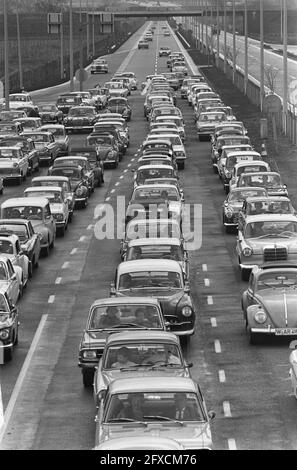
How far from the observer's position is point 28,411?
80.2ft

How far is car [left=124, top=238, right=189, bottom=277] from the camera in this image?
34.2 metres

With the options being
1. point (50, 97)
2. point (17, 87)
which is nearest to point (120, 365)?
point (50, 97)

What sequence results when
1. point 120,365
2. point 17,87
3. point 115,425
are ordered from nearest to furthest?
1. point 115,425
2. point 120,365
3. point 17,87

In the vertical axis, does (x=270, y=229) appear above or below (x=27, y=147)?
above

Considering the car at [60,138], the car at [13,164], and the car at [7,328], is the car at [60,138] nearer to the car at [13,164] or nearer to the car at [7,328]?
the car at [13,164]

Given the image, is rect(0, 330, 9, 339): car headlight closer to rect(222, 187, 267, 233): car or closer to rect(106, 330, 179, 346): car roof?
rect(106, 330, 179, 346): car roof

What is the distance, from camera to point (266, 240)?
37094 millimetres

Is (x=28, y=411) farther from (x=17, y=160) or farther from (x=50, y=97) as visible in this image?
(x=50, y=97)

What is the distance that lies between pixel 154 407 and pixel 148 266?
10.9 meters

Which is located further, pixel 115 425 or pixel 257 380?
pixel 257 380

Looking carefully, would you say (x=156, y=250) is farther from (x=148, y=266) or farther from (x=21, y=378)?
(x=21, y=378)

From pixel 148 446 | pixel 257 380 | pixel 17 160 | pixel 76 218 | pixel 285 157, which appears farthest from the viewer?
pixel 285 157

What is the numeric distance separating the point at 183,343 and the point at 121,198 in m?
25.3

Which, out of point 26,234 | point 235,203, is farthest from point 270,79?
point 26,234
